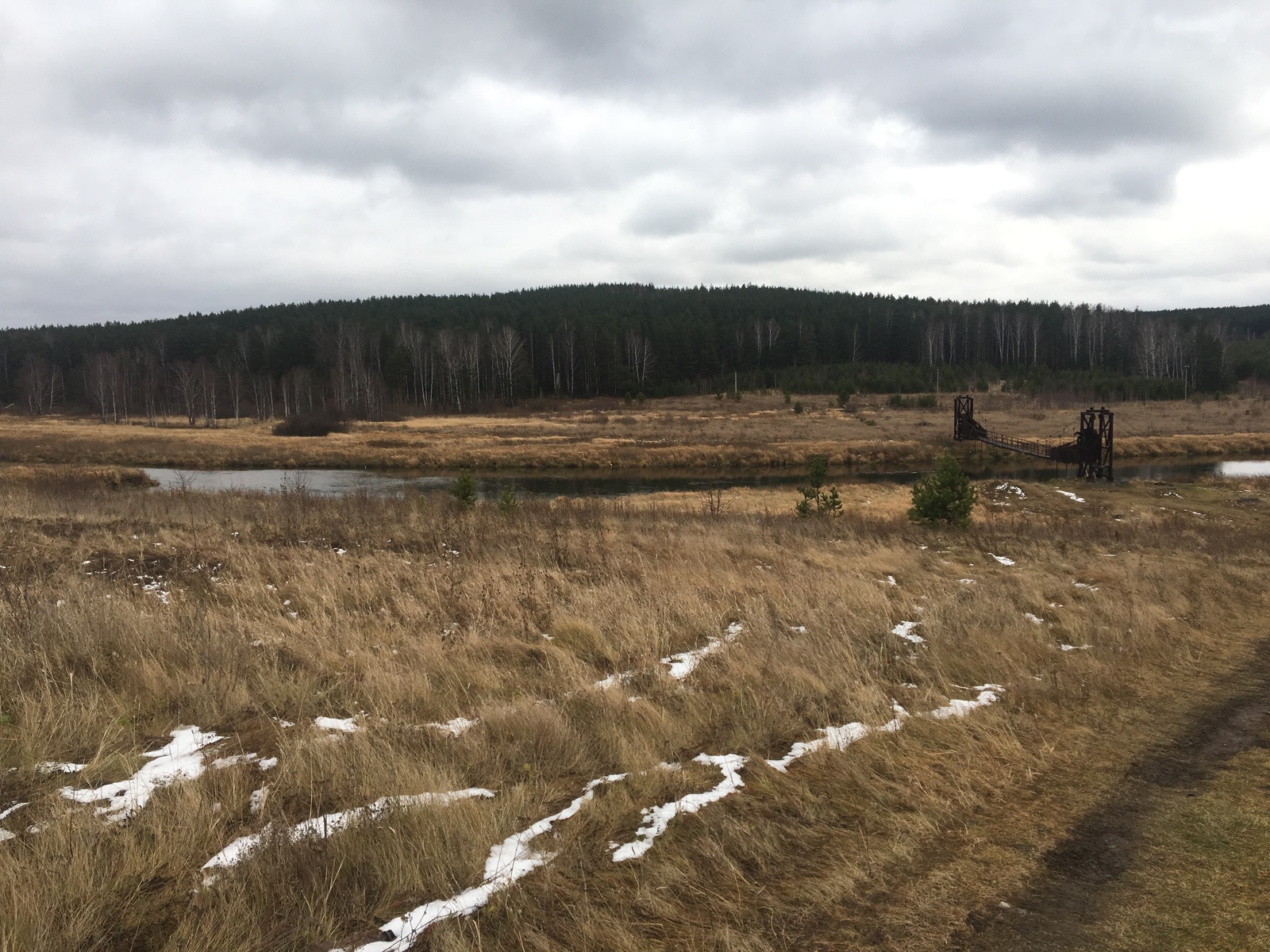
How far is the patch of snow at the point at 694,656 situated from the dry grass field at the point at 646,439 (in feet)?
122

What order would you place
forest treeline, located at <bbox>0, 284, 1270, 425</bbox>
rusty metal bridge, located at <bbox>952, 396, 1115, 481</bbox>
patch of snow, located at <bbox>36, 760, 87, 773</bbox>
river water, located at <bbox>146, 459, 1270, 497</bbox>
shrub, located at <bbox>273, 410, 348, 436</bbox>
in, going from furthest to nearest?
forest treeline, located at <bbox>0, 284, 1270, 425</bbox>, shrub, located at <bbox>273, 410, 348, 436</bbox>, river water, located at <bbox>146, 459, 1270, 497</bbox>, rusty metal bridge, located at <bbox>952, 396, 1115, 481</bbox>, patch of snow, located at <bbox>36, 760, 87, 773</bbox>

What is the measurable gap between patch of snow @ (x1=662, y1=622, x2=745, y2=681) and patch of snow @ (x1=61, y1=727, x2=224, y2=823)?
362cm

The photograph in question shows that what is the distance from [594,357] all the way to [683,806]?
320 ft

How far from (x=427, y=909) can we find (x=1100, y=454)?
132 feet

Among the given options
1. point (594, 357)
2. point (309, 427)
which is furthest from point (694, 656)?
point (594, 357)

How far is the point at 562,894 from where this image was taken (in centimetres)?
340

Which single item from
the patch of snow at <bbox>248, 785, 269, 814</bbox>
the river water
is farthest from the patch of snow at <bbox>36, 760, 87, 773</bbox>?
the river water

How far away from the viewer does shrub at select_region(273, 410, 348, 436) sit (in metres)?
64.0

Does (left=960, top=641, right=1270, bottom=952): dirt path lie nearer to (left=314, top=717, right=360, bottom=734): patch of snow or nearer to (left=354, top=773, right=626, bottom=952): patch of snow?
(left=354, top=773, right=626, bottom=952): patch of snow

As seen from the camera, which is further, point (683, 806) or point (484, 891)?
point (683, 806)

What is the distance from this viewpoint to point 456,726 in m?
5.25

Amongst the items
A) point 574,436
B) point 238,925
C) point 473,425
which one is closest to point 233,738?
point 238,925

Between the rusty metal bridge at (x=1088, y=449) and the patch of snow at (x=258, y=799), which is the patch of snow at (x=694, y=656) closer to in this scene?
the patch of snow at (x=258, y=799)

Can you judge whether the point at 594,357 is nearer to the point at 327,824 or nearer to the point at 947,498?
the point at 947,498
